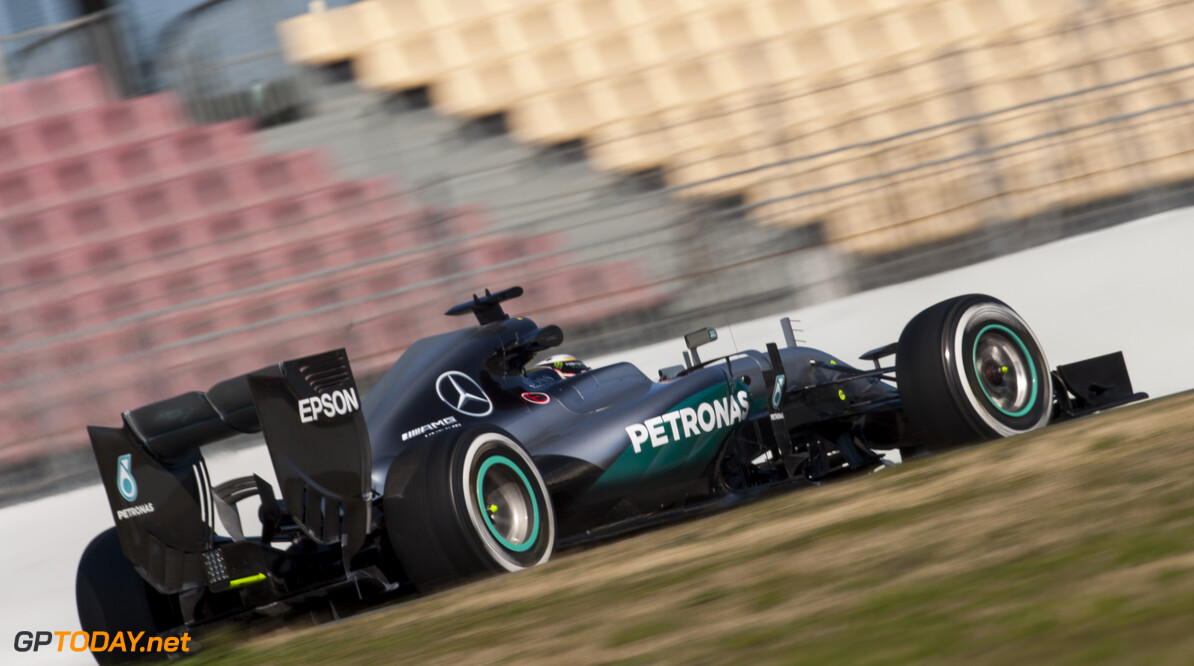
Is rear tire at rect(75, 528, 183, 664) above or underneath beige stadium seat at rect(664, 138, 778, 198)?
underneath

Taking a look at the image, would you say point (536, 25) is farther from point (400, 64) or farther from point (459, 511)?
point (459, 511)

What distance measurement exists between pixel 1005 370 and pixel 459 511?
238cm

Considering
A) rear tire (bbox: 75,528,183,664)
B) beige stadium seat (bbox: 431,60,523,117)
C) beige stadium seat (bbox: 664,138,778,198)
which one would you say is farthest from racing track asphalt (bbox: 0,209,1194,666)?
rear tire (bbox: 75,528,183,664)

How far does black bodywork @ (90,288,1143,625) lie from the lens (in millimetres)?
3967

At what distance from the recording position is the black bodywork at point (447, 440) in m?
3.97

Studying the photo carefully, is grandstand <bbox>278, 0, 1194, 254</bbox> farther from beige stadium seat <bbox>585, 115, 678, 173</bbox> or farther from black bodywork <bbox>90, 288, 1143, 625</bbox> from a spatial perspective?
black bodywork <bbox>90, 288, 1143, 625</bbox>

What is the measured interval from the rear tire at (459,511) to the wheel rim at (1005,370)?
187 centimetres

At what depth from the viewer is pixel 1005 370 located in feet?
17.0

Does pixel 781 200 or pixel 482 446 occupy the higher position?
pixel 781 200

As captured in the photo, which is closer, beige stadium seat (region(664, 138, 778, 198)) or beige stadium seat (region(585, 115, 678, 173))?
beige stadium seat (region(664, 138, 778, 198))

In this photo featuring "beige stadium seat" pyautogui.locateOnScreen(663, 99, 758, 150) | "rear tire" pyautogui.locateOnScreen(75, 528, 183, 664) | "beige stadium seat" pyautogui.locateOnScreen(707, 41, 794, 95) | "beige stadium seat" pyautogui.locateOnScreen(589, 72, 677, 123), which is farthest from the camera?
"beige stadium seat" pyautogui.locateOnScreen(589, 72, 677, 123)

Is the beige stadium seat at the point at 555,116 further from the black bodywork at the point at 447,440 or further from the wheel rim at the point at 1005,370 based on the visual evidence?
the wheel rim at the point at 1005,370

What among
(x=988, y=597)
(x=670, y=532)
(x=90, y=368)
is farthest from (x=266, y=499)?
(x=90, y=368)

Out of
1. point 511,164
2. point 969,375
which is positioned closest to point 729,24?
point 511,164
